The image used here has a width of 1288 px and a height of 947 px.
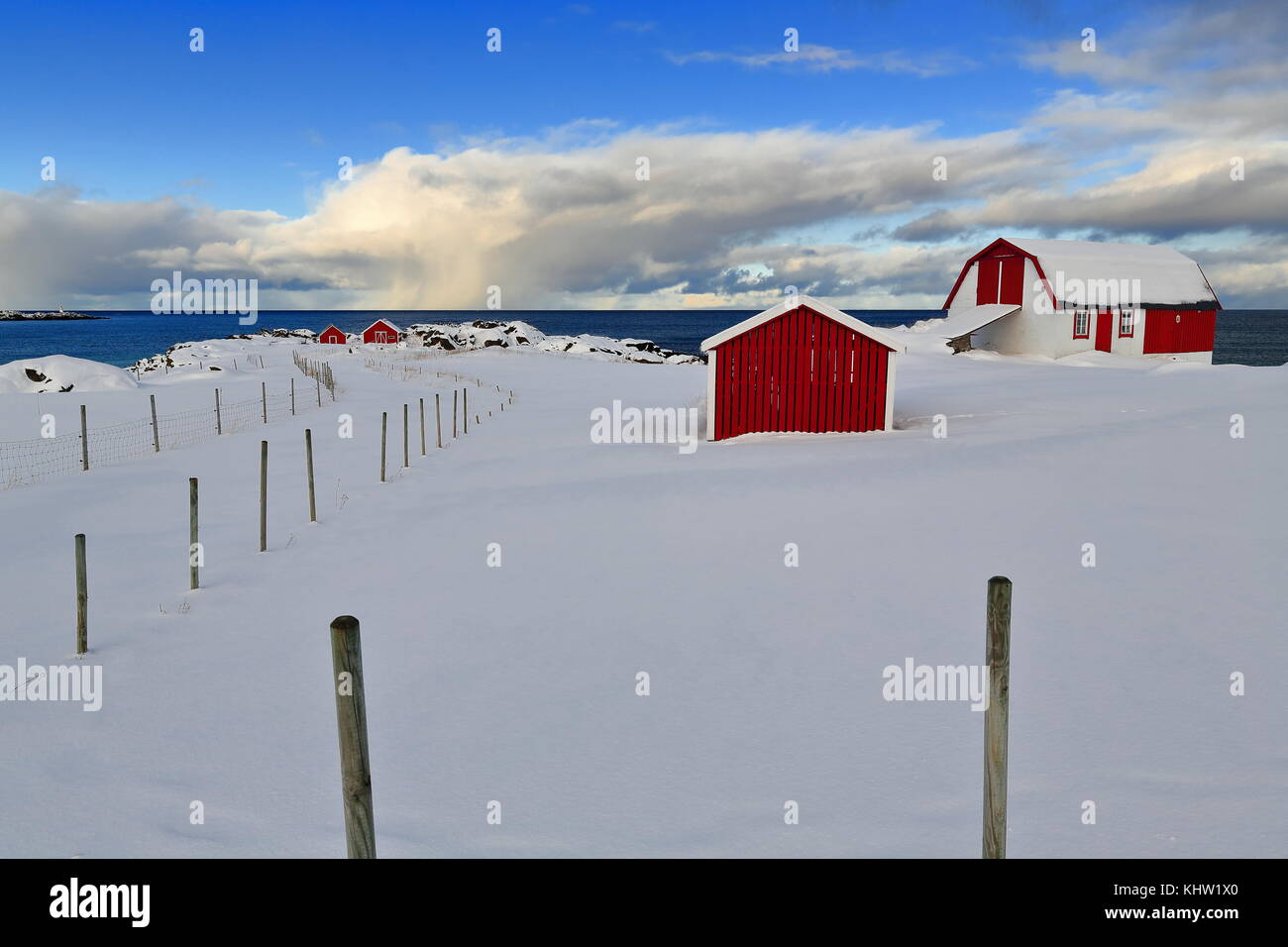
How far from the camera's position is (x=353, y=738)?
4.63 meters

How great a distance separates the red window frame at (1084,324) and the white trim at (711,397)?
96.3 ft

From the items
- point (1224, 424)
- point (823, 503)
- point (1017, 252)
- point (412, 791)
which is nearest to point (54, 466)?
point (823, 503)

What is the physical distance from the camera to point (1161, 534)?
11.8 meters

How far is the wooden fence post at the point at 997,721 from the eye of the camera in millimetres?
4727

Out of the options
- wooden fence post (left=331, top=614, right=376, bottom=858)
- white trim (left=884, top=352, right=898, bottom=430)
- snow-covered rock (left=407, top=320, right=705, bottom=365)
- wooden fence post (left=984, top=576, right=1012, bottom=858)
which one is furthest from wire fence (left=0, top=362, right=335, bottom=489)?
snow-covered rock (left=407, top=320, right=705, bottom=365)

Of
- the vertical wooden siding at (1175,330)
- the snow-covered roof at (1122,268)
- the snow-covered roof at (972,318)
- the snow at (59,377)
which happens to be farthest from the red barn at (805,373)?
the snow at (59,377)

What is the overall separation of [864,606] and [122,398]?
118 ft

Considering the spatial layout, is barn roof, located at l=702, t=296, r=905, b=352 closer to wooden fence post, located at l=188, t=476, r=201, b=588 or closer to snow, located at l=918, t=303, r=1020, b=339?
wooden fence post, located at l=188, t=476, r=201, b=588

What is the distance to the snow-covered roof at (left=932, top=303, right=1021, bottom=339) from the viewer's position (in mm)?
44562

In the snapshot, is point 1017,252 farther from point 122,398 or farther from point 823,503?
point 122,398

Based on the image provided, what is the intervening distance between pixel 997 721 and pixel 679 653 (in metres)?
4.34

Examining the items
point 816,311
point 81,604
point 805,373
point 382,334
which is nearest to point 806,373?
point 805,373

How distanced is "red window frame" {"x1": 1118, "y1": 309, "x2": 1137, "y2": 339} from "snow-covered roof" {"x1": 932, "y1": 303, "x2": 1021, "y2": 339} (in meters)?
5.27

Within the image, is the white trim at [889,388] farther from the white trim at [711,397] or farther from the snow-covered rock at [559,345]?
the snow-covered rock at [559,345]
